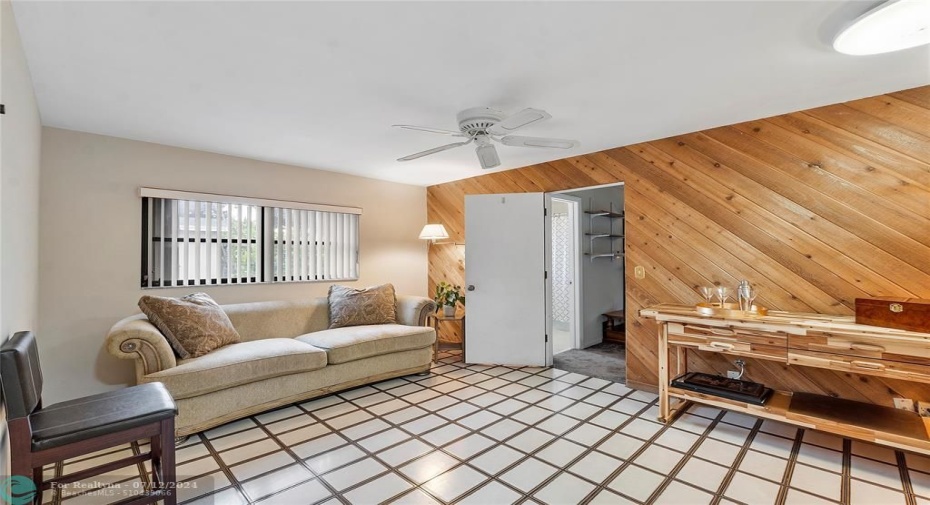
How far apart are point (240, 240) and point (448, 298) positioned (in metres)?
2.32

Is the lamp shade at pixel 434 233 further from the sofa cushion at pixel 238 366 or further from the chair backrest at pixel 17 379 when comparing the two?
the chair backrest at pixel 17 379

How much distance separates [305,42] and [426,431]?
2419 mm

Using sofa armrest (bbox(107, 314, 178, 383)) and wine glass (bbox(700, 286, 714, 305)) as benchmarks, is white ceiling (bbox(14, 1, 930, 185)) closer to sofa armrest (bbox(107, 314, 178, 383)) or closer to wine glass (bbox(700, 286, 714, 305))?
wine glass (bbox(700, 286, 714, 305))

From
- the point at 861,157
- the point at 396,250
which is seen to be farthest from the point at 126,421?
the point at 861,157

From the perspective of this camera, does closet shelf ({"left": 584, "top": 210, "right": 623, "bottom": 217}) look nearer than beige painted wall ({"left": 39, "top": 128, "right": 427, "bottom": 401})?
No

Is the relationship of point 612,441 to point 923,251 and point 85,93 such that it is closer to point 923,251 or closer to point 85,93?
point 923,251

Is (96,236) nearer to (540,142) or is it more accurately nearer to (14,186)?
(14,186)

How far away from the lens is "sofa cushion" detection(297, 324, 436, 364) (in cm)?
344

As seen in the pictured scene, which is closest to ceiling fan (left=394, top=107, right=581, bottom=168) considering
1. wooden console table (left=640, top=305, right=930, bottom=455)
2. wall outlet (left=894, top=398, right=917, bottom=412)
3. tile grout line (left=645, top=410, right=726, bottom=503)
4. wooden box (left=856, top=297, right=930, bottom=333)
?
wooden console table (left=640, top=305, right=930, bottom=455)

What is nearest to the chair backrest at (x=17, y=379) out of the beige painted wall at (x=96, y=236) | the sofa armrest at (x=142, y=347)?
the sofa armrest at (x=142, y=347)

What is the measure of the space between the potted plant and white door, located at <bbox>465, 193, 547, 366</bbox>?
293mm

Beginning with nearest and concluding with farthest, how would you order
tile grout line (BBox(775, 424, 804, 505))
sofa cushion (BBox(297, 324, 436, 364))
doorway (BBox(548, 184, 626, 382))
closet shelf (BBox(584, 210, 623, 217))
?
tile grout line (BBox(775, 424, 804, 505)) < sofa cushion (BBox(297, 324, 436, 364)) < doorway (BBox(548, 184, 626, 382)) < closet shelf (BBox(584, 210, 623, 217))

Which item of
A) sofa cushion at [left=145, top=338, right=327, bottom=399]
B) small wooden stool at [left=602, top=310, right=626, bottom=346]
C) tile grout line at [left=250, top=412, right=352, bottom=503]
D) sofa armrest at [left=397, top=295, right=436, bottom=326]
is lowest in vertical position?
→ tile grout line at [left=250, top=412, right=352, bottom=503]

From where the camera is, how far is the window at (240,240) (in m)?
3.54
